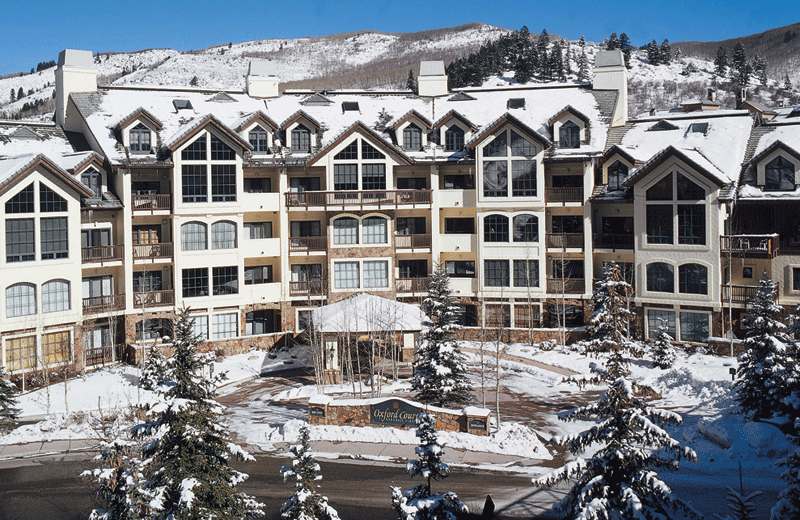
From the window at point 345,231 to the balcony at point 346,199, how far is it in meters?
1.19

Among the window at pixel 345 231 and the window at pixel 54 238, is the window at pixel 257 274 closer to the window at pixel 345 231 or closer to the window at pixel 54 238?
the window at pixel 345 231

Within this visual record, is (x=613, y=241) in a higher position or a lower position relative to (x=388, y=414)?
higher

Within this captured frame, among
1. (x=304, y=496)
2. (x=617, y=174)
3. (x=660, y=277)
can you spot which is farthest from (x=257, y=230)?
(x=304, y=496)

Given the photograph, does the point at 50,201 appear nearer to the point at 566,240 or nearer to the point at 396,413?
the point at 396,413

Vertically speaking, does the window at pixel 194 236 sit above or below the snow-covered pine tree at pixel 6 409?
above

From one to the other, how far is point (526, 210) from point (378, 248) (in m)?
8.74

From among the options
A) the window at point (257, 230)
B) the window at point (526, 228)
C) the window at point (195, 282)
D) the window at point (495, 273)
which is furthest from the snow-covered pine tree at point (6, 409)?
the window at point (526, 228)

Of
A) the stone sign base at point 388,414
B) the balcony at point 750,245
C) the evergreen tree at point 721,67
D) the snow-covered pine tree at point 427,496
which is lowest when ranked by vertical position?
the stone sign base at point 388,414

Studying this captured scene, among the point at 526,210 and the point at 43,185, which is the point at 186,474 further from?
the point at 526,210

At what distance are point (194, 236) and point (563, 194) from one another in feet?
68.1

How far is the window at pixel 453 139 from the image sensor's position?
47.2 metres

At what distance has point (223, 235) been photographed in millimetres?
43375

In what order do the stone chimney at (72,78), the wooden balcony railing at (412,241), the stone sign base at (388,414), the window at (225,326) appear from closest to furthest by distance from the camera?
1. the stone sign base at (388,414)
2. the window at (225,326)
3. the wooden balcony railing at (412,241)
4. the stone chimney at (72,78)

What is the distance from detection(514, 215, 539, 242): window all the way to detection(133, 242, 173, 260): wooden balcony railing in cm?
1927
